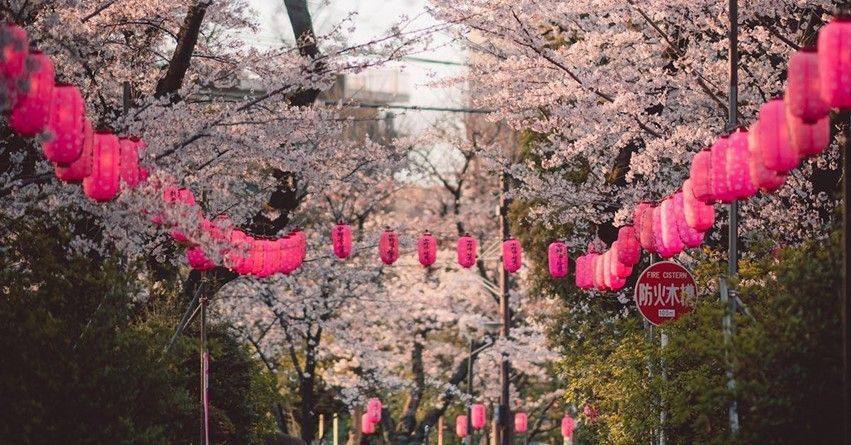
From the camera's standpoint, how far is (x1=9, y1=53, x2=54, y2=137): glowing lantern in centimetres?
1209

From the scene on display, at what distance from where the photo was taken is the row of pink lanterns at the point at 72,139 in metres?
11.5

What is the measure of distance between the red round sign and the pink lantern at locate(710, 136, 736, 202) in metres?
3.42

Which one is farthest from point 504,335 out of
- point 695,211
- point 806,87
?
point 806,87

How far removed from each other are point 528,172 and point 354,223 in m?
14.4

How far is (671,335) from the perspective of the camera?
53.5 feet

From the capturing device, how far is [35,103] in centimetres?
1216

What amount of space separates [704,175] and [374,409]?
26.6 m

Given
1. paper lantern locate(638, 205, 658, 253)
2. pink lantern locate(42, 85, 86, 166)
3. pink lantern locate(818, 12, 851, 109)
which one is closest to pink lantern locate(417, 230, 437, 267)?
paper lantern locate(638, 205, 658, 253)

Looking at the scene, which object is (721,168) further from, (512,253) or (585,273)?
(512,253)

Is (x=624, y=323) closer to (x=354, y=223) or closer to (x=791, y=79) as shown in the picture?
(x=791, y=79)

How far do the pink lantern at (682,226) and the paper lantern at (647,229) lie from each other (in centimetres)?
104

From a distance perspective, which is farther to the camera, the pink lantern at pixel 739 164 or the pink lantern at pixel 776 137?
the pink lantern at pixel 739 164

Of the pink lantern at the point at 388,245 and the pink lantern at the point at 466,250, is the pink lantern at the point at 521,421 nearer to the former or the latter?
the pink lantern at the point at 466,250

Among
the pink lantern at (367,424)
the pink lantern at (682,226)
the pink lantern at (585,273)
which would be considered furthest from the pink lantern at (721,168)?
the pink lantern at (367,424)
